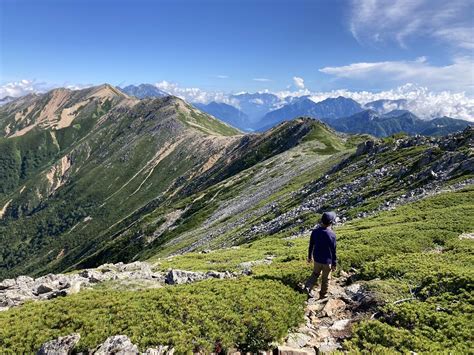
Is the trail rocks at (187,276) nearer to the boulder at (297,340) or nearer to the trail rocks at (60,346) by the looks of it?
the trail rocks at (60,346)

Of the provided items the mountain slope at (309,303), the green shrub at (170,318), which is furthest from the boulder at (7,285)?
the green shrub at (170,318)

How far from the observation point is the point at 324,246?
21.3 m

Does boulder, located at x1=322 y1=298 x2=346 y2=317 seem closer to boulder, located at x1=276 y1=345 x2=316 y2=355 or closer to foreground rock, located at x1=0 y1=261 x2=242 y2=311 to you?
boulder, located at x1=276 y1=345 x2=316 y2=355

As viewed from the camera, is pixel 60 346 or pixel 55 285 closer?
pixel 60 346

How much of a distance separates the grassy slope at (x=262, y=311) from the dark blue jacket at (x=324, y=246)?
255 cm

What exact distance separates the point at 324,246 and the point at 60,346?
14562 millimetres

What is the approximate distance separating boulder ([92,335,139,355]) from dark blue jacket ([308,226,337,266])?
11.2 m

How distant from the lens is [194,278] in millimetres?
26266

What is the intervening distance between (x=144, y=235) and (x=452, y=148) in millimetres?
110618

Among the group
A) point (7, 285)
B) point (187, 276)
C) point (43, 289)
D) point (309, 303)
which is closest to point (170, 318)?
point (309, 303)

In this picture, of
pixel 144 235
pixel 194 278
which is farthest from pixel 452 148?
pixel 144 235

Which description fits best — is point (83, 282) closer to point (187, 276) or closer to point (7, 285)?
point (187, 276)

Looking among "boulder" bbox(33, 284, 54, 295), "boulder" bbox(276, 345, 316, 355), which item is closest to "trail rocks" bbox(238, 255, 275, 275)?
"boulder" bbox(276, 345, 316, 355)

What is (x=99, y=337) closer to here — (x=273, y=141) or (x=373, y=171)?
(x=373, y=171)
